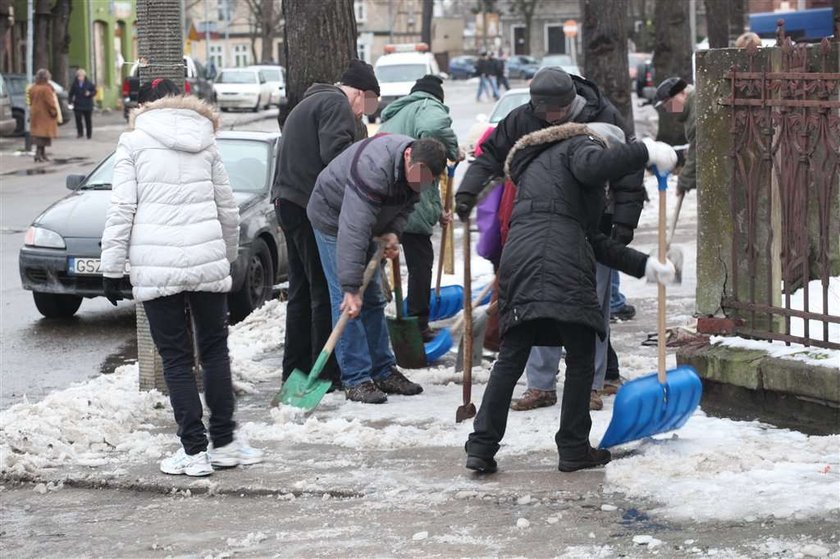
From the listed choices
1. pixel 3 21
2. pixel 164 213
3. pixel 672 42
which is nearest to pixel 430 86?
pixel 164 213

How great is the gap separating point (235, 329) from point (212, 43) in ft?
320

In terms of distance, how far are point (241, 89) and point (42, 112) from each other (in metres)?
20.8

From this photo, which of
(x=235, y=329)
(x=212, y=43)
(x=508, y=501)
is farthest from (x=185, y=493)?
(x=212, y=43)

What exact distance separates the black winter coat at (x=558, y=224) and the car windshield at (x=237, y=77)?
43878mm

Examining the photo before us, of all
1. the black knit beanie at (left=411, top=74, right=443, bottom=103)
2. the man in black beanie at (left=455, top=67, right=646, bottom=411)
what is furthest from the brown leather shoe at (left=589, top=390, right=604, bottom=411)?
the black knit beanie at (left=411, top=74, right=443, bottom=103)

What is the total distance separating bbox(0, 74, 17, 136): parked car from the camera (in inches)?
1278

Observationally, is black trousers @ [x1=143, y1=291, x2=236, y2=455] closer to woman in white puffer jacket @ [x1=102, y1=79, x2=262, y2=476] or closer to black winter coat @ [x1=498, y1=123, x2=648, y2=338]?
woman in white puffer jacket @ [x1=102, y1=79, x2=262, y2=476]

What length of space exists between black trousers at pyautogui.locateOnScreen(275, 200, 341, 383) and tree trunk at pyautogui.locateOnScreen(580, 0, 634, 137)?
1097 cm

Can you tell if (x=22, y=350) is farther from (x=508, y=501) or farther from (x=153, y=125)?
(x=508, y=501)

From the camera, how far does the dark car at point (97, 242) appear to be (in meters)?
11.3

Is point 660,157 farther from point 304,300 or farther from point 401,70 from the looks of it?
Answer: point 401,70

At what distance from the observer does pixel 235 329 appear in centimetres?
1049

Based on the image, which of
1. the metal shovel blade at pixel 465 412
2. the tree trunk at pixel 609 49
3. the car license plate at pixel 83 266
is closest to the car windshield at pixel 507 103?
the tree trunk at pixel 609 49

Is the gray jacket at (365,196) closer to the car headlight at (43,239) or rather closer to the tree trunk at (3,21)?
the car headlight at (43,239)
